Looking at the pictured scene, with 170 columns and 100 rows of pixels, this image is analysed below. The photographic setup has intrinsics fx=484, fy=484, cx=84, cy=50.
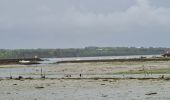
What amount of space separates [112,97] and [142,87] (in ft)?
22.4

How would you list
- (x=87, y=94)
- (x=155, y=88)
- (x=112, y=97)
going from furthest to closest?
(x=155, y=88) → (x=87, y=94) → (x=112, y=97)

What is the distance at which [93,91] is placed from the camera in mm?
37938

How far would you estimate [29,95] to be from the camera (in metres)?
36.7

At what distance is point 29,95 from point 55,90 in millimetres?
3650

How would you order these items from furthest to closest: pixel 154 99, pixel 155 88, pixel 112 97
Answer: pixel 155 88 → pixel 112 97 → pixel 154 99

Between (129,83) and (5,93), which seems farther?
(129,83)

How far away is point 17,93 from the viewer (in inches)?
1513

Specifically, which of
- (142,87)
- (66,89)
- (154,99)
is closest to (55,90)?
(66,89)

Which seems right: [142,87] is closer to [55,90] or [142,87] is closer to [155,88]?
[155,88]

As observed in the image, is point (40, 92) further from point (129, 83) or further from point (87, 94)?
point (129, 83)

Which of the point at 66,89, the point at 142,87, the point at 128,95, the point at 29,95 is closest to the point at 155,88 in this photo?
the point at 142,87

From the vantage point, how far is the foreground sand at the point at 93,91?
111 feet

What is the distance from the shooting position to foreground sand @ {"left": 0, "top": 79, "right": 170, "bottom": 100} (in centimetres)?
3369

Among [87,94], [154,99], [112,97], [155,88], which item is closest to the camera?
[154,99]
